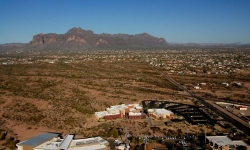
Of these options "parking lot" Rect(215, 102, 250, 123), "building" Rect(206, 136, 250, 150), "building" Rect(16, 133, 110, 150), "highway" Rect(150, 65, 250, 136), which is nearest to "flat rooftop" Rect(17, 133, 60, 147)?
"building" Rect(16, 133, 110, 150)

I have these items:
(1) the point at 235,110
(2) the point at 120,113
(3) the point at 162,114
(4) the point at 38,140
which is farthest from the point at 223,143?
(4) the point at 38,140

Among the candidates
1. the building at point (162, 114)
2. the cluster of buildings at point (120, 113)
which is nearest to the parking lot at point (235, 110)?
the building at point (162, 114)

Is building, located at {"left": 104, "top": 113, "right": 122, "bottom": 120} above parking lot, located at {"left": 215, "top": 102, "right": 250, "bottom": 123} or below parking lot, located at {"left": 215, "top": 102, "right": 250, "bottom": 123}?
above

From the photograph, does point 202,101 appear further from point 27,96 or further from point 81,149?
point 27,96

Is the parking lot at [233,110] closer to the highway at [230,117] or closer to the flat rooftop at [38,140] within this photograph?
the highway at [230,117]

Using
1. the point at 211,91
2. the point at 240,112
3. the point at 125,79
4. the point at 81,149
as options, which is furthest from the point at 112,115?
the point at 125,79

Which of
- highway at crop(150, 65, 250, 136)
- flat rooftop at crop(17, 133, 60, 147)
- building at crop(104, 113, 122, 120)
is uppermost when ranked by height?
flat rooftop at crop(17, 133, 60, 147)

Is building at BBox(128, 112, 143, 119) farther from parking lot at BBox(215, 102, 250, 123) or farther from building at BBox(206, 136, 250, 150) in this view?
parking lot at BBox(215, 102, 250, 123)

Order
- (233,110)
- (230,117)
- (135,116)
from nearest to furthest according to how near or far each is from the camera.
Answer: (135,116) < (230,117) < (233,110)

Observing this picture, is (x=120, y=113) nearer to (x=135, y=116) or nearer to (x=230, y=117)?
(x=135, y=116)
